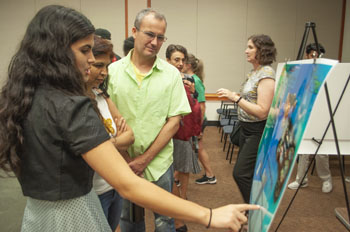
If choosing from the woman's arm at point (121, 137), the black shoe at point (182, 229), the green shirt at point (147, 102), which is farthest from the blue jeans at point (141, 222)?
the black shoe at point (182, 229)

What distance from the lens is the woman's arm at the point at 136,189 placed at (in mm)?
807

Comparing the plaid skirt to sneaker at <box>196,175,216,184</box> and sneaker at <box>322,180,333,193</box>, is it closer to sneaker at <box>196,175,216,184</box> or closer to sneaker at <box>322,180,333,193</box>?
sneaker at <box>196,175,216,184</box>

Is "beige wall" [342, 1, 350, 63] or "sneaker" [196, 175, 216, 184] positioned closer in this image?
"sneaker" [196, 175, 216, 184]

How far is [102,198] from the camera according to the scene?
1.46 m

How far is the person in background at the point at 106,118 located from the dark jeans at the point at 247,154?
41.9 inches

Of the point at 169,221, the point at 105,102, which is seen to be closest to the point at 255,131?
the point at 169,221

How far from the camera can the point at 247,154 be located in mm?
2279

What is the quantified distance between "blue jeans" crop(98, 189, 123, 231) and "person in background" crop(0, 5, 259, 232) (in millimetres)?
528

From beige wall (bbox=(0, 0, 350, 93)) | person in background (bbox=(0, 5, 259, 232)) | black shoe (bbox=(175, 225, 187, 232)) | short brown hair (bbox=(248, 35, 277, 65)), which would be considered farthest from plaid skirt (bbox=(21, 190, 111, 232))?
beige wall (bbox=(0, 0, 350, 93))

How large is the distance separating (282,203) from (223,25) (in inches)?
167

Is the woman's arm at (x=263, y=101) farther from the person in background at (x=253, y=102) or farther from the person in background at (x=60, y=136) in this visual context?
the person in background at (x=60, y=136)

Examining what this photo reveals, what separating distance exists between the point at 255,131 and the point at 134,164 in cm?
101

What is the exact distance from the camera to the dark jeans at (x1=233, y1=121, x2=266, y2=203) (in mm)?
2244

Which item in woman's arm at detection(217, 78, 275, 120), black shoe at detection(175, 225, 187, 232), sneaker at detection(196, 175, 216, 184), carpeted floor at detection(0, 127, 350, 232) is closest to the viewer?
woman's arm at detection(217, 78, 275, 120)
